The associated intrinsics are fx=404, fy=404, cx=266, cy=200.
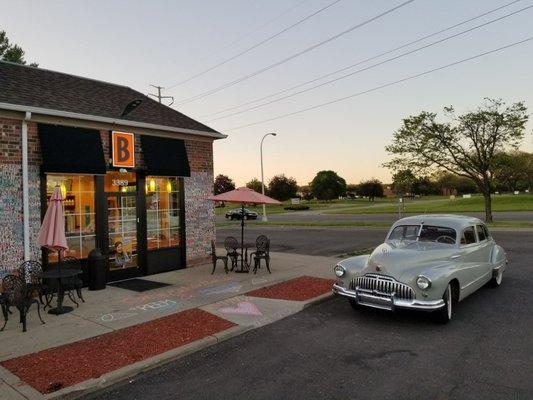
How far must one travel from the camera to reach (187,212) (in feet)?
42.0

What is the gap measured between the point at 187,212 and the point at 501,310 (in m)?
8.82

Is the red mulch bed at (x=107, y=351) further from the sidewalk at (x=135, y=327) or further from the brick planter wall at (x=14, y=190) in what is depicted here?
the brick planter wall at (x=14, y=190)

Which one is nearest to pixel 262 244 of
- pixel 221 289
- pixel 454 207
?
pixel 221 289

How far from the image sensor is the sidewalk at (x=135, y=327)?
503 cm

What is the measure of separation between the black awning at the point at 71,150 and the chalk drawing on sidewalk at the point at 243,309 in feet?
16.8

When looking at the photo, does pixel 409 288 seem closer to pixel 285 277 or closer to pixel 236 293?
pixel 236 293

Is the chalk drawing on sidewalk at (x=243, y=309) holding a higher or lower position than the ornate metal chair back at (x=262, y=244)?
Answer: lower

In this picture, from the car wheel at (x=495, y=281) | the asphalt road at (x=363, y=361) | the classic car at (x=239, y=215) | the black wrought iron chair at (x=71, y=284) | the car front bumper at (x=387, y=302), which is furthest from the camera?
the classic car at (x=239, y=215)

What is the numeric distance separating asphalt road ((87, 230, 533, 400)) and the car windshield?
52.9 inches

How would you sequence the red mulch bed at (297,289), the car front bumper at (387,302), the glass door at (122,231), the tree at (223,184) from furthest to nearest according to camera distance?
the tree at (223,184), the glass door at (122,231), the red mulch bed at (297,289), the car front bumper at (387,302)

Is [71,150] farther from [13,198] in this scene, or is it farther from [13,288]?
[13,288]

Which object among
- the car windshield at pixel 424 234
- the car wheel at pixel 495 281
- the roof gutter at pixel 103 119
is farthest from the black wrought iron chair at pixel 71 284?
the car wheel at pixel 495 281

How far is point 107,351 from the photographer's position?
5.79 meters

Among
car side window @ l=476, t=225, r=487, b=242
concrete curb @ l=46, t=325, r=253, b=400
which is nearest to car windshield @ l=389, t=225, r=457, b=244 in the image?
car side window @ l=476, t=225, r=487, b=242
